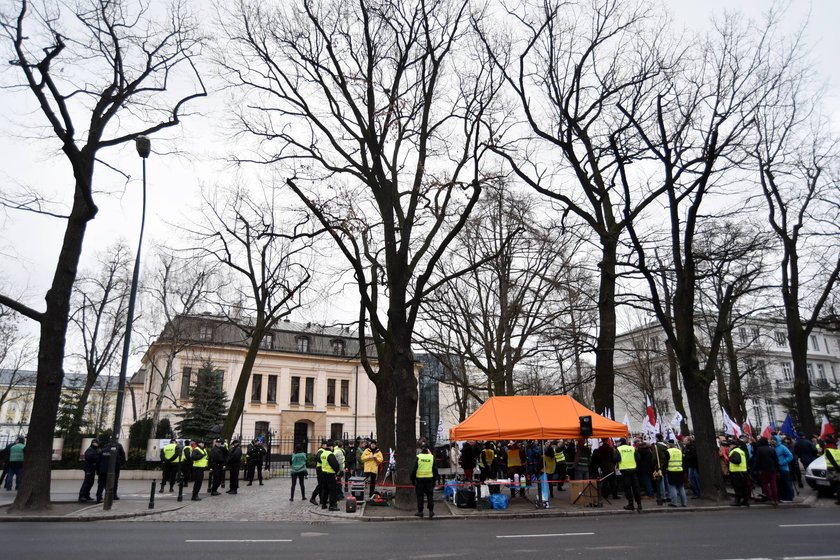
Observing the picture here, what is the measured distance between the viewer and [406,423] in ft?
51.2

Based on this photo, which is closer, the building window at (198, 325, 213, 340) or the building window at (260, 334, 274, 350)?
the building window at (198, 325, 213, 340)

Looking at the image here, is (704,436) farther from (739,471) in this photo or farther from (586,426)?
(586,426)

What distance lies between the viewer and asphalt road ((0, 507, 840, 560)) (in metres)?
8.51

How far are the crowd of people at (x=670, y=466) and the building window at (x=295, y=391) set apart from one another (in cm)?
3743

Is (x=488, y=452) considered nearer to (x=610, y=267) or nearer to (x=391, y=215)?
(x=610, y=267)

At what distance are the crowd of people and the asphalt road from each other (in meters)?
1.83

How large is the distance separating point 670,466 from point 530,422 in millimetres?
3875

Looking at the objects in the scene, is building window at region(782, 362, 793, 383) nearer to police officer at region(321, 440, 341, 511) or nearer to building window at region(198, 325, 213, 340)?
building window at region(198, 325, 213, 340)

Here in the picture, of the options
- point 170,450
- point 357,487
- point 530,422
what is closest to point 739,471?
point 530,422

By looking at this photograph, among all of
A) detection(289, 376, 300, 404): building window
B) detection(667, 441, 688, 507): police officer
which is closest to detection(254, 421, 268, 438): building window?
detection(289, 376, 300, 404): building window

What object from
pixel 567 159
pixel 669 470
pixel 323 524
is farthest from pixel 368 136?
pixel 669 470

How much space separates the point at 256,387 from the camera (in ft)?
174

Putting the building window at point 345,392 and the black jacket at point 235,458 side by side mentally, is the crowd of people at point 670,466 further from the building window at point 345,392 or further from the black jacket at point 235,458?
the building window at point 345,392

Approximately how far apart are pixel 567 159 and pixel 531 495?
11546 millimetres
